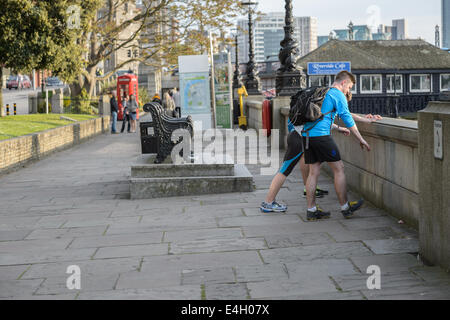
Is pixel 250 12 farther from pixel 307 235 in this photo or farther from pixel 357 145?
pixel 307 235

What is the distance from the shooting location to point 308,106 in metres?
6.77

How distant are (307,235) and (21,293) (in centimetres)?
292

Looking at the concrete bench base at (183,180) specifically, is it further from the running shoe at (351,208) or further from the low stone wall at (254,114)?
the low stone wall at (254,114)

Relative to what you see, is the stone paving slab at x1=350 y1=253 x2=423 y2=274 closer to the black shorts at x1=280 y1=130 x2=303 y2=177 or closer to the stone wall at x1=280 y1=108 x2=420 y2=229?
the stone wall at x1=280 y1=108 x2=420 y2=229

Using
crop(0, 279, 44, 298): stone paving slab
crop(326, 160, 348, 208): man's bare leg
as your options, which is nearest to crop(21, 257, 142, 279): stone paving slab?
crop(0, 279, 44, 298): stone paving slab

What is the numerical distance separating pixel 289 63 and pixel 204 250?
1058 centimetres

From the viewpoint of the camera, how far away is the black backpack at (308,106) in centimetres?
675

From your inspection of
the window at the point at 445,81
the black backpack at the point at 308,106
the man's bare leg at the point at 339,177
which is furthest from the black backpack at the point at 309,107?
the window at the point at 445,81

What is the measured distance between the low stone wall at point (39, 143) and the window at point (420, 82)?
39.5 metres

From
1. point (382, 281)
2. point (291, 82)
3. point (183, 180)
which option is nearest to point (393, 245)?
point (382, 281)

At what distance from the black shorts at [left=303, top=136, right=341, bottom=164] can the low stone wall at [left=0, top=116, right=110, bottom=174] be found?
27.5 feet

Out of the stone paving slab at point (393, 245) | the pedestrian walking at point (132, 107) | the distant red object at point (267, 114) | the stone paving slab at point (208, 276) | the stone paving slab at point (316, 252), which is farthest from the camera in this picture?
the pedestrian walking at point (132, 107)

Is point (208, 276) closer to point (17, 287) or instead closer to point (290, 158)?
point (17, 287)
